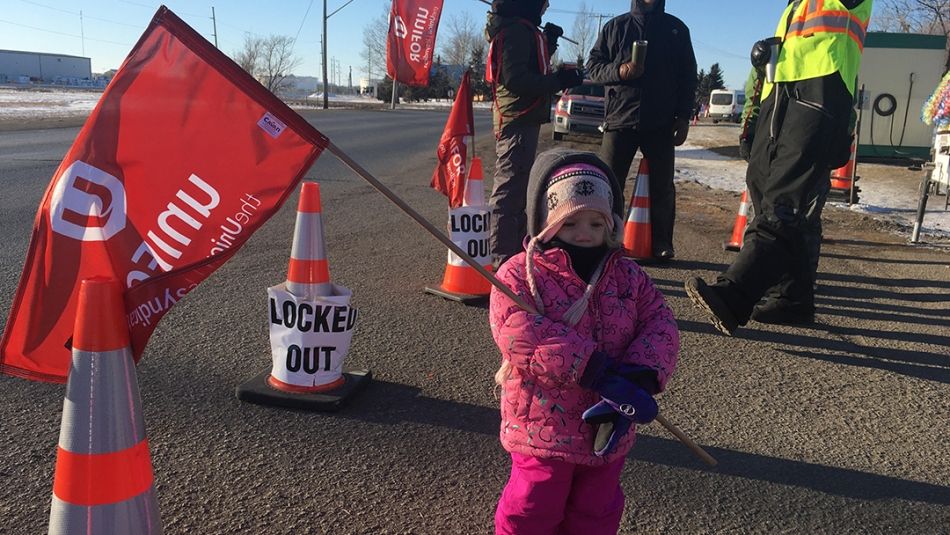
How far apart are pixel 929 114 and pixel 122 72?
7433 mm

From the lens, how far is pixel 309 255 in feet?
10.8

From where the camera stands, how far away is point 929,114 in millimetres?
6941

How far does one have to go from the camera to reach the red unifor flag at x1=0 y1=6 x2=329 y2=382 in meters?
1.90

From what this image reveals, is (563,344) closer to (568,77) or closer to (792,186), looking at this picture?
(792,186)

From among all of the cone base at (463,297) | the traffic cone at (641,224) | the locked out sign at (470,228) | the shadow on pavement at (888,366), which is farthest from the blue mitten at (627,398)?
the traffic cone at (641,224)

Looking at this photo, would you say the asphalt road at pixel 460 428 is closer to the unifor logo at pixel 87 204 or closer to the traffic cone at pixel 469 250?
the traffic cone at pixel 469 250

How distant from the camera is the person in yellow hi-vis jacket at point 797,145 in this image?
4105 millimetres

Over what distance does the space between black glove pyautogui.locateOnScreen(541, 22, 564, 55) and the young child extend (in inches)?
144

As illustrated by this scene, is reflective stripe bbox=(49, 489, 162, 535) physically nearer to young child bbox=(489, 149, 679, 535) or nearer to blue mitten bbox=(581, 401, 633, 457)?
young child bbox=(489, 149, 679, 535)

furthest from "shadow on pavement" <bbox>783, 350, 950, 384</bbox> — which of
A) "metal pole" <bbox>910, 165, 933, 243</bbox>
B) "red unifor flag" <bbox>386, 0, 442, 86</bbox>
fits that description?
"red unifor flag" <bbox>386, 0, 442, 86</bbox>

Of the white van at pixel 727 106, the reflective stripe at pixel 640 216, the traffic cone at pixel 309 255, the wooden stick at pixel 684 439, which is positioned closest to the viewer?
the wooden stick at pixel 684 439

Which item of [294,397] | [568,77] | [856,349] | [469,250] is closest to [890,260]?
[856,349]

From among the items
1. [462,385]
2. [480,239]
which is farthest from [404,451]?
[480,239]

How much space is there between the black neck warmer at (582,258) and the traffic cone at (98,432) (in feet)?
4.06
